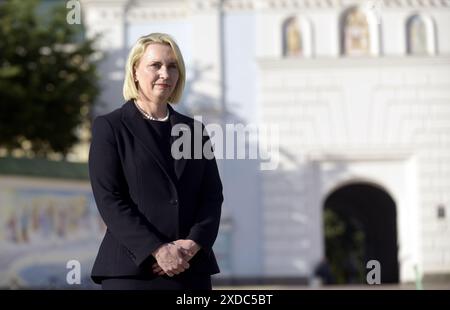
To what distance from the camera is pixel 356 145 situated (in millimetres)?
20500

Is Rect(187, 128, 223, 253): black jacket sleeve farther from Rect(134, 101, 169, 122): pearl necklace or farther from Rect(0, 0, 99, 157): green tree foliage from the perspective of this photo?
Rect(0, 0, 99, 157): green tree foliage

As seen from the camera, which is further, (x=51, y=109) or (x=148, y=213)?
(x=51, y=109)

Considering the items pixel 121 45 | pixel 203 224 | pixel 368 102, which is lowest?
pixel 203 224

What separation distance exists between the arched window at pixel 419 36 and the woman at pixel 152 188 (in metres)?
17.8

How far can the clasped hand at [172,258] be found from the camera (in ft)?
8.39

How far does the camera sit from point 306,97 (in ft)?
67.3

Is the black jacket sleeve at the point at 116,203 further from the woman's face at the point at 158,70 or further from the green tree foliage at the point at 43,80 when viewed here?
the green tree foliage at the point at 43,80

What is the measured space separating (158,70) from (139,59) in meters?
0.07

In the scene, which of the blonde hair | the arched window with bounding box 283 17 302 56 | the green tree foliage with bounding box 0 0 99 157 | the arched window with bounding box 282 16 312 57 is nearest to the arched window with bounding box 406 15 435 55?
the arched window with bounding box 282 16 312 57

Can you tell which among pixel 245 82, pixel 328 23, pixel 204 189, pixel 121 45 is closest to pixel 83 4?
pixel 121 45

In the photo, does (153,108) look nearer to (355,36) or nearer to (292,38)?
(292,38)

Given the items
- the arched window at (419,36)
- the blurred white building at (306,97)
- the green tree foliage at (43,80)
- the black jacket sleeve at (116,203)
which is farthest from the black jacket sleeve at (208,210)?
the green tree foliage at (43,80)
